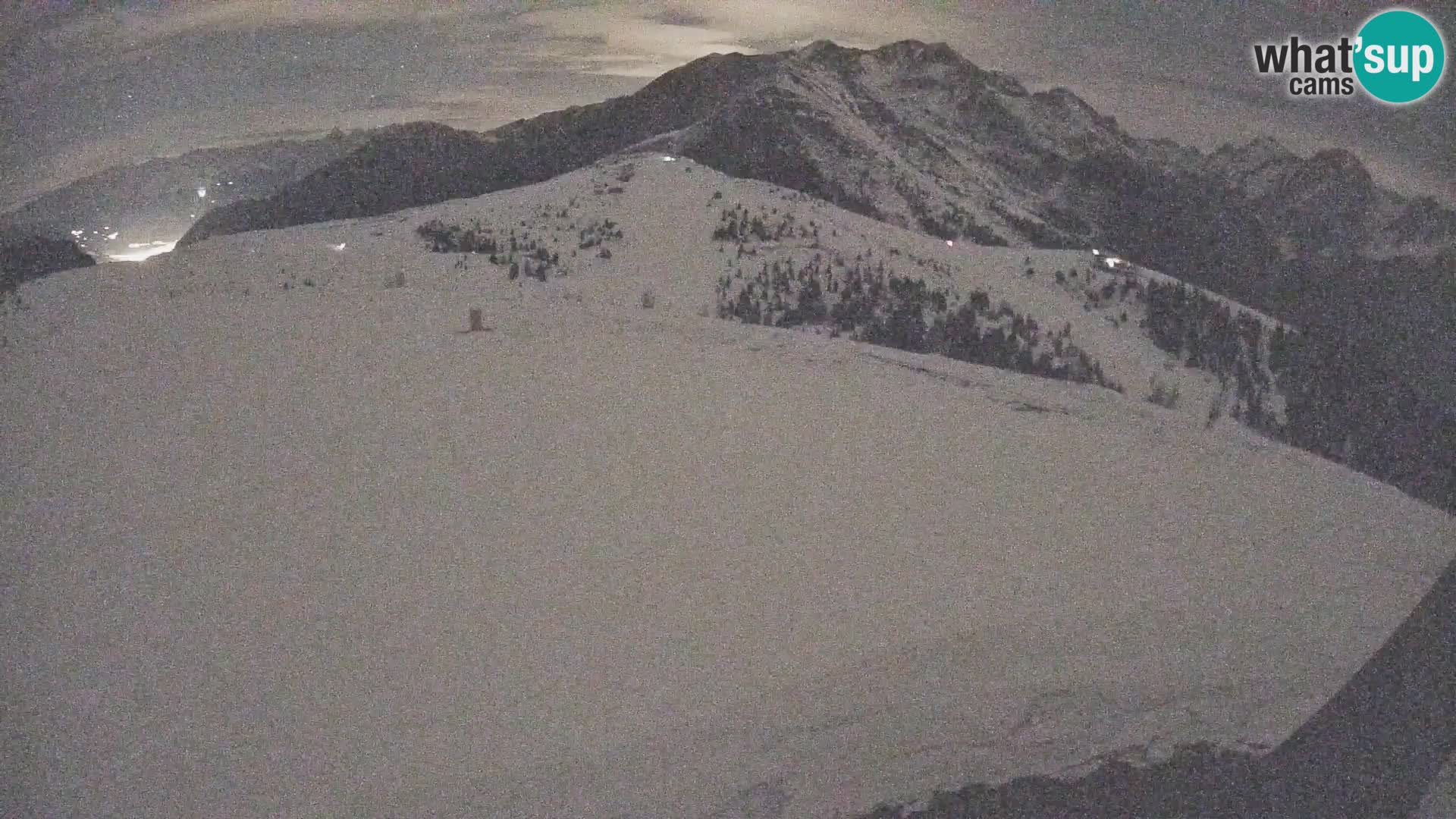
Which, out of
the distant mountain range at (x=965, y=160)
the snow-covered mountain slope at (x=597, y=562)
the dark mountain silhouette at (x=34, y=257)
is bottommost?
the snow-covered mountain slope at (x=597, y=562)

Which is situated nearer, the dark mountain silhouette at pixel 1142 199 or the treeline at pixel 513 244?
the dark mountain silhouette at pixel 1142 199

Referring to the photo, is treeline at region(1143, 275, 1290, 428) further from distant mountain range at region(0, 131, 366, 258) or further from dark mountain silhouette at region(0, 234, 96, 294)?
Answer: dark mountain silhouette at region(0, 234, 96, 294)

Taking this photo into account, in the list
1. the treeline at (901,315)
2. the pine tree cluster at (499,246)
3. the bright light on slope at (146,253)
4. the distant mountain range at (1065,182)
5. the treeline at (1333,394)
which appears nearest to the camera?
the bright light on slope at (146,253)

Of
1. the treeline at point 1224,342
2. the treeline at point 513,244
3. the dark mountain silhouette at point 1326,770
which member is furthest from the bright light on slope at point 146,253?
the treeline at point 1224,342

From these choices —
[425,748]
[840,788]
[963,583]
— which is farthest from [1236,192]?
[425,748]

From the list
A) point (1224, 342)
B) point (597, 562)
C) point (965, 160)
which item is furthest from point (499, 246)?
point (1224, 342)

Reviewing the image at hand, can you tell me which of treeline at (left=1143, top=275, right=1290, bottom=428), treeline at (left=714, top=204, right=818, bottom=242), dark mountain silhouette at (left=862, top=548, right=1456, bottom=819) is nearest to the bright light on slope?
dark mountain silhouette at (left=862, top=548, right=1456, bottom=819)

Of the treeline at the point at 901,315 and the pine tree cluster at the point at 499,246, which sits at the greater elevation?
the pine tree cluster at the point at 499,246

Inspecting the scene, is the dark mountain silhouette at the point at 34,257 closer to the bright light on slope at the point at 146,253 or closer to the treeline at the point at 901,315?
the bright light on slope at the point at 146,253

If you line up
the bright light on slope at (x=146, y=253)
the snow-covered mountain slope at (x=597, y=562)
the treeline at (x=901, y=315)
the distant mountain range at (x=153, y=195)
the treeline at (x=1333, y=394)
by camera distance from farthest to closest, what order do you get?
1. the treeline at (x=901, y=315)
2. the treeline at (x=1333, y=394)
3. the bright light on slope at (x=146, y=253)
4. the distant mountain range at (x=153, y=195)
5. the snow-covered mountain slope at (x=597, y=562)
